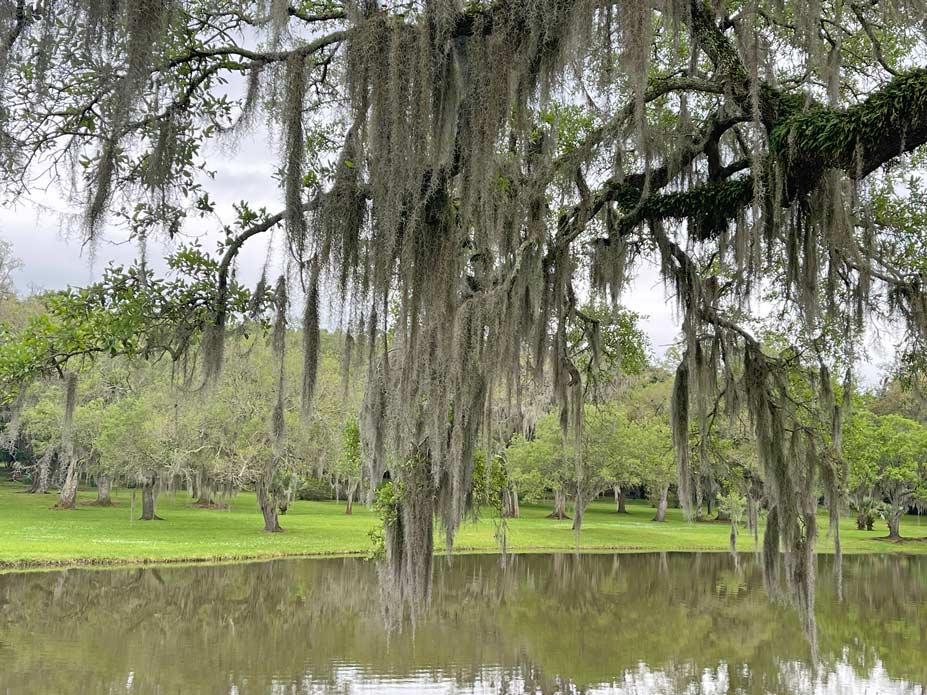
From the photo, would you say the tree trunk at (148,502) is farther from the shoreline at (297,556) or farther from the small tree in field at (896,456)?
the small tree in field at (896,456)

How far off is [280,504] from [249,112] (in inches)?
903

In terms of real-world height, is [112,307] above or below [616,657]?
above

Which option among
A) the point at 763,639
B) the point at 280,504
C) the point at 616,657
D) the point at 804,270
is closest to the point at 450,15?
the point at 804,270

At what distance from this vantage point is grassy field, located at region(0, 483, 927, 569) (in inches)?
786

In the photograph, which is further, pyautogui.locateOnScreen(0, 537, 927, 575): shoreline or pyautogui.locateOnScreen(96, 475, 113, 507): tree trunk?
pyautogui.locateOnScreen(96, 475, 113, 507): tree trunk

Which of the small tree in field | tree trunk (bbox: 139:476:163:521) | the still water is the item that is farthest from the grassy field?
the still water

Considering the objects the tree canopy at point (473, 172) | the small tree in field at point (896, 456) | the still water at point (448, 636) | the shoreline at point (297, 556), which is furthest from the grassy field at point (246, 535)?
the tree canopy at point (473, 172)

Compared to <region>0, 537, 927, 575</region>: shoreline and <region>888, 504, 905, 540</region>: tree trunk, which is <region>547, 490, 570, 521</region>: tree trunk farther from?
<region>888, 504, 905, 540</region>: tree trunk

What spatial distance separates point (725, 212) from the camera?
229 inches

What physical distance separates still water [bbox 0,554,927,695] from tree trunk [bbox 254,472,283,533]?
684 centimetres

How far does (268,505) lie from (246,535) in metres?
1.50

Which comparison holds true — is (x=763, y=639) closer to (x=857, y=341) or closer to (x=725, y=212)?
(x=857, y=341)

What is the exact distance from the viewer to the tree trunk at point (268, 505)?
25.7m

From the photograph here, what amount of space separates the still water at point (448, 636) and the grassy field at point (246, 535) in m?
2.38
